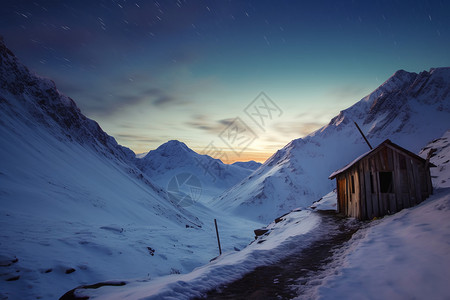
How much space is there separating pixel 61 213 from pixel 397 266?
2297 cm

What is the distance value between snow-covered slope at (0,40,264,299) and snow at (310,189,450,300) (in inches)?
367

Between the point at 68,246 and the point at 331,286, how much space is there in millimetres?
12754

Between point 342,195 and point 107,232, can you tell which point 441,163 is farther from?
point 107,232

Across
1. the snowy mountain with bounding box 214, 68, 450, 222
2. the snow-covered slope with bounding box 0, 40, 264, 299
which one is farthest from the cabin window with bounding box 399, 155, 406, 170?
the snowy mountain with bounding box 214, 68, 450, 222

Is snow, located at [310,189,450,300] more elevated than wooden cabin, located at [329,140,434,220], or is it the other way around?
wooden cabin, located at [329,140,434,220]

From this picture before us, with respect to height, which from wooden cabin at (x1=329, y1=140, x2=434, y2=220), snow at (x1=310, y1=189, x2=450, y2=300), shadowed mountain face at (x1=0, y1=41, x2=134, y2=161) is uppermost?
shadowed mountain face at (x1=0, y1=41, x2=134, y2=161)

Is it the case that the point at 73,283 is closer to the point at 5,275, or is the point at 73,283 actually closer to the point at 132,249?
the point at 5,275

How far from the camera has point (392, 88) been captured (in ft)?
387

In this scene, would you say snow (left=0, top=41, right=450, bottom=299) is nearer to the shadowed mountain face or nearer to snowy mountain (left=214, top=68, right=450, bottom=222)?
the shadowed mountain face

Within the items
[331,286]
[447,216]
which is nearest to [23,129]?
[331,286]

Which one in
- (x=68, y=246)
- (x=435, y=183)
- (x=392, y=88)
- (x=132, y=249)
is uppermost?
(x=392, y=88)

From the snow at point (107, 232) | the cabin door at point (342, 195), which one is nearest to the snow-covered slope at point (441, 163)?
the snow at point (107, 232)

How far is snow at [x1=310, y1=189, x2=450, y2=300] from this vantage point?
14.2 feet

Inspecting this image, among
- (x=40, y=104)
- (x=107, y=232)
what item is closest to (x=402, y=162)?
(x=107, y=232)
